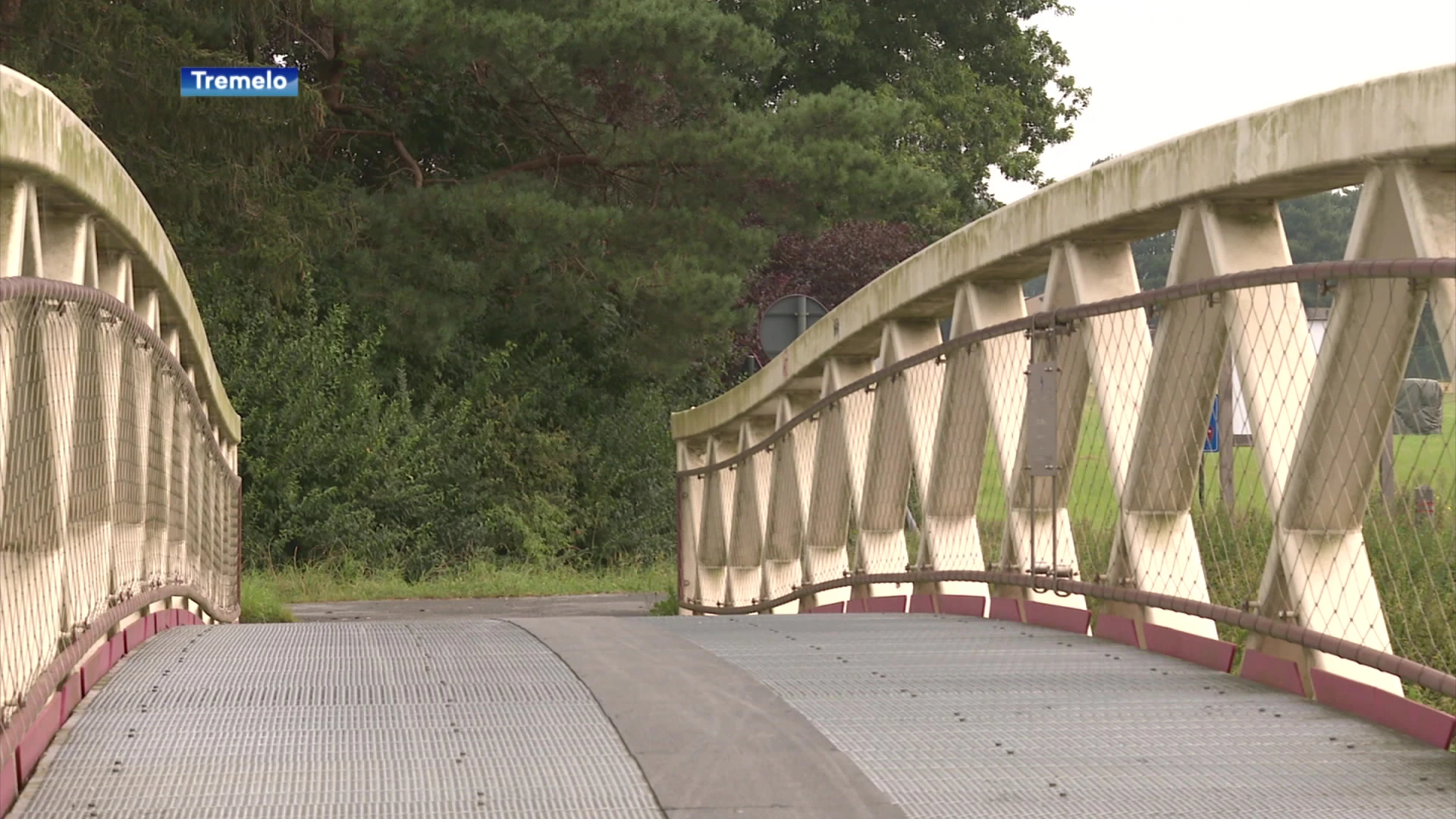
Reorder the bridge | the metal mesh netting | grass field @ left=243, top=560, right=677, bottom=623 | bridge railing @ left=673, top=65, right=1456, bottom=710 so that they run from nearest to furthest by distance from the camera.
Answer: the bridge, the metal mesh netting, bridge railing @ left=673, top=65, right=1456, bottom=710, grass field @ left=243, top=560, right=677, bottom=623

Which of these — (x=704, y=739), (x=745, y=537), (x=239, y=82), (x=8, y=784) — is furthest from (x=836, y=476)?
(x=239, y=82)

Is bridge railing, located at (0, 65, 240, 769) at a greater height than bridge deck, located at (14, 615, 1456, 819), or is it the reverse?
bridge railing, located at (0, 65, 240, 769)

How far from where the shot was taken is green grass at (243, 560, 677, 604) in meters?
21.5

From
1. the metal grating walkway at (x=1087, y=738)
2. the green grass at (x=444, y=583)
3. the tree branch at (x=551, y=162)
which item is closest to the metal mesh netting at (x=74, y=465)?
the metal grating walkway at (x=1087, y=738)

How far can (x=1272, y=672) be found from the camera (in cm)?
577

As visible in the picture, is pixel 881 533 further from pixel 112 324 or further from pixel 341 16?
pixel 341 16

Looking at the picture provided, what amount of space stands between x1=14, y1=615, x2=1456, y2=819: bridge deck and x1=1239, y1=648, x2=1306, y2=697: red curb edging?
77mm

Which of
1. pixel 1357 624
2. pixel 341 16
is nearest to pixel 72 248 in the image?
pixel 1357 624

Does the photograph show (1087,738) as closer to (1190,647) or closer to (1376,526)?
(1376,526)

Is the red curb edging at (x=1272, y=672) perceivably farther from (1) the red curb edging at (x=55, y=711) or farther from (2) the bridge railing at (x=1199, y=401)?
(1) the red curb edging at (x=55, y=711)

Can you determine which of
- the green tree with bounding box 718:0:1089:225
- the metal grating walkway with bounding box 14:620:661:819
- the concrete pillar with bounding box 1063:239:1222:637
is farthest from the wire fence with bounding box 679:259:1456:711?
the green tree with bounding box 718:0:1089:225

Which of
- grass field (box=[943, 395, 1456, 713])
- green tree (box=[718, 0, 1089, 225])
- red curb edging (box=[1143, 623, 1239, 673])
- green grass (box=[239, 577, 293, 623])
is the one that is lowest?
green grass (box=[239, 577, 293, 623])

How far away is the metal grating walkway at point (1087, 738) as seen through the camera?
416 centimetres

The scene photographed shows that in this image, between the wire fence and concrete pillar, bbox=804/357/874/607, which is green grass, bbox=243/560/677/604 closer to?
concrete pillar, bbox=804/357/874/607
